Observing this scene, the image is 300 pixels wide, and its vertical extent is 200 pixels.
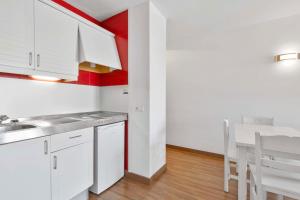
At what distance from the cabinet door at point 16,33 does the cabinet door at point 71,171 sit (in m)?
0.95

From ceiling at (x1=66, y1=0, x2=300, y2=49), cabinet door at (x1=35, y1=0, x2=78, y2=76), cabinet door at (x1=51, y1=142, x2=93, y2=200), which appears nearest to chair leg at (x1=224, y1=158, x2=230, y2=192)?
cabinet door at (x1=51, y1=142, x2=93, y2=200)

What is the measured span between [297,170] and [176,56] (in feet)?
9.42

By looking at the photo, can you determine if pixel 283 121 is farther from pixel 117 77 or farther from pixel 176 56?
pixel 117 77

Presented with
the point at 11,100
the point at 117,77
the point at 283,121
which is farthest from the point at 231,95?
the point at 11,100

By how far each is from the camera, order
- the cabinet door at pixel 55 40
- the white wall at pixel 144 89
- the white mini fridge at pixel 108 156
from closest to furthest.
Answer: the cabinet door at pixel 55 40 < the white mini fridge at pixel 108 156 < the white wall at pixel 144 89

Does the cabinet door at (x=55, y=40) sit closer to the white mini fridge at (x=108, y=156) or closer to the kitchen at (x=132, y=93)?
the kitchen at (x=132, y=93)

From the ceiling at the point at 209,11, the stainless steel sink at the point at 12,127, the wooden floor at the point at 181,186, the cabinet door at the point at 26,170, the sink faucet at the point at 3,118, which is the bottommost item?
the wooden floor at the point at 181,186

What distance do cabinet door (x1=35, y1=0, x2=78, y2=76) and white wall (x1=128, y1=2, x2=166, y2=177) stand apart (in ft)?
2.55

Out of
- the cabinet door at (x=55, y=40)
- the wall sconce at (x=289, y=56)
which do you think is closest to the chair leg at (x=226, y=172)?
the wall sconce at (x=289, y=56)

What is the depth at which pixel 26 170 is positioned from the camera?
3.77 ft

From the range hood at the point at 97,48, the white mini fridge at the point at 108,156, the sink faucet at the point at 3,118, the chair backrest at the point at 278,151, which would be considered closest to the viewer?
the chair backrest at the point at 278,151

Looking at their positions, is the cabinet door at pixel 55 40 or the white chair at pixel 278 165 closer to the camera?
the white chair at pixel 278 165

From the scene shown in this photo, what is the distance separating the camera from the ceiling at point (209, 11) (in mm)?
1973

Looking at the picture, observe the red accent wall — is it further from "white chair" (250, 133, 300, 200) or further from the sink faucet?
"white chair" (250, 133, 300, 200)
